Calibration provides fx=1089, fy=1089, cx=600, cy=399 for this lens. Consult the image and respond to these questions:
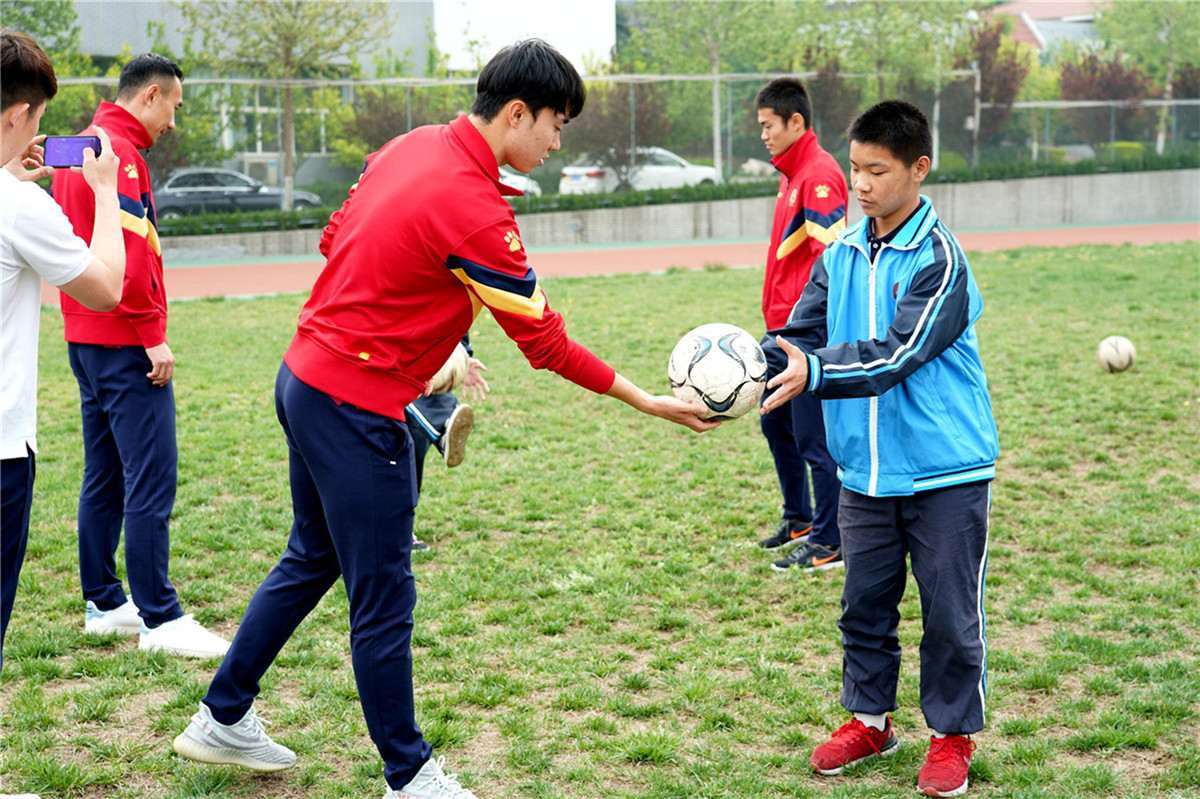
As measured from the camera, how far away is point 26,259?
3014 mm

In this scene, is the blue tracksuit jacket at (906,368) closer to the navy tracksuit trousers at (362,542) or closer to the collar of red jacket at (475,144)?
the collar of red jacket at (475,144)

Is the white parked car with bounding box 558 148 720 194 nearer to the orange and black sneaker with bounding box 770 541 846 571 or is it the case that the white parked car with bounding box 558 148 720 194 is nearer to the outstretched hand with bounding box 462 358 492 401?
the orange and black sneaker with bounding box 770 541 846 571

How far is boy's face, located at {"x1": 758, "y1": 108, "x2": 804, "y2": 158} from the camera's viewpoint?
5.76 m

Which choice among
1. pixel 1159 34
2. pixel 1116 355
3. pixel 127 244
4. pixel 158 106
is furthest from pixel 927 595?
pixel 1159 34

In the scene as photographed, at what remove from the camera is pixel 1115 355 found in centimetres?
971

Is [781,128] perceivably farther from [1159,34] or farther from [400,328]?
[1159,34]

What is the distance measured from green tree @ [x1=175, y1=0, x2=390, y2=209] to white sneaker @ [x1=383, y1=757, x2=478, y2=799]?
876 inches

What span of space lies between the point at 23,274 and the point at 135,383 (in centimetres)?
148

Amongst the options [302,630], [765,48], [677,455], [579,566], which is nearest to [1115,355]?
[677,455]

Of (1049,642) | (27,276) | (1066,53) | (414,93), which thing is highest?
(1066,53)

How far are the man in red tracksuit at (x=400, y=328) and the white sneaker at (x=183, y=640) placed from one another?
1625 mm

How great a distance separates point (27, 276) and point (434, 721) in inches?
81.7

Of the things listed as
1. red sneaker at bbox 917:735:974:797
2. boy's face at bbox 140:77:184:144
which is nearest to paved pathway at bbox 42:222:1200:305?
boy's face at bbox 140:77:184:144

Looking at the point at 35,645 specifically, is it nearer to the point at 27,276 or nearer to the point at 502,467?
the point at 27,276
